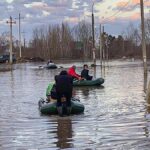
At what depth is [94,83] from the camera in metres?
32.8

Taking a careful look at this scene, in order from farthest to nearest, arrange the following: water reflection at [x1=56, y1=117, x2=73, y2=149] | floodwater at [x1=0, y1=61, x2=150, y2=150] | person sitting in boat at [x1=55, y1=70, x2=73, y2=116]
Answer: person sitting in boat at [x1=55, y1=70, x2=73, y2=116], water reflection at [x1=56, y1=117, x2=73, y2=149], floodwater at [x1=0, y1=61, x2=150, y2=150]

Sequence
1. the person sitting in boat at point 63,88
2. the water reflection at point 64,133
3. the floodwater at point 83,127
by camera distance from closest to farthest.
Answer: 1. the floodwater at point 83,127
2. the water reflection at point 64,133
3. the person sitting in boat at point 63,88

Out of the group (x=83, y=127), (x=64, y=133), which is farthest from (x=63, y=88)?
(x=64, y=133)

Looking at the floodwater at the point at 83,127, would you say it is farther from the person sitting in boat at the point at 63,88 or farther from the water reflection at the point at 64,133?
→ the person sitting in boat at the point at 63,88

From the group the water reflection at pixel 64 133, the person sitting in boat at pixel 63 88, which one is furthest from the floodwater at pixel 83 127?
the person sitting in boat at pixel 63 88

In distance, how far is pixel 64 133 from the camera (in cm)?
1377

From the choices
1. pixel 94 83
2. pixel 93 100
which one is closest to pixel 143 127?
pixel 93 100

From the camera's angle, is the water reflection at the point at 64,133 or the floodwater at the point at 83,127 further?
the water reflection at the point at 64,133

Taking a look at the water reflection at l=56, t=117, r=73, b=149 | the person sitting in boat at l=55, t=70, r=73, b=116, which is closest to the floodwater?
the water reflection at l=56, t=117, r=73, b=149

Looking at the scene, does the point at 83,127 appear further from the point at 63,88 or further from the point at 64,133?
the point at 63,88

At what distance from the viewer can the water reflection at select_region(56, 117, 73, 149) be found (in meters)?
12.0

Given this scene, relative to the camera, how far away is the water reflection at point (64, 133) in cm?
1196

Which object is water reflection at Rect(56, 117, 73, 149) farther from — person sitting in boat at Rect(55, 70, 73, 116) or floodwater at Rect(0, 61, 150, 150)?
person sitting in boat at Rect(55, 70, 73, 116)

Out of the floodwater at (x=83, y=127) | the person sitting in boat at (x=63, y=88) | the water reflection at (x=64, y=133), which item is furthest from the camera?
the person sitting in boat at (x=63, y=88)
